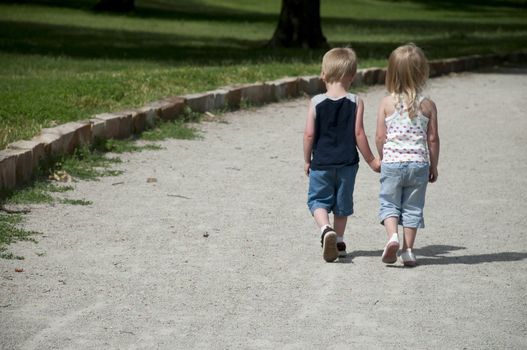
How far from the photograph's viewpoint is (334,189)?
21.6 ft

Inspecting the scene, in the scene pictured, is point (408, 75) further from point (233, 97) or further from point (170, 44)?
point (170, 44)

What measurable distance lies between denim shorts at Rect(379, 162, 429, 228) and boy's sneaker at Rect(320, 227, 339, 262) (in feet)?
1.07

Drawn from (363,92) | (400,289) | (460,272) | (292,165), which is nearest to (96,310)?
(400,289)

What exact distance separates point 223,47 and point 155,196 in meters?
12.7

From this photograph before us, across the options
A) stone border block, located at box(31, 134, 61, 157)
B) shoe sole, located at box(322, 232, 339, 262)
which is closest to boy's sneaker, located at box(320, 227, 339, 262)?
shoe sole, located at box(322, 232, 339, 262)

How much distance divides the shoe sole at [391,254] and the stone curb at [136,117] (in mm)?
2630

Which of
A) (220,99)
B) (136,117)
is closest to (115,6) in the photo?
(220,99)

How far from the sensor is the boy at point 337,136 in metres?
6.44

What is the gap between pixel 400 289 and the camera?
19.0 feet

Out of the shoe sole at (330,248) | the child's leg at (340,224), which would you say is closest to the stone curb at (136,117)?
the child's leg at (340,224)

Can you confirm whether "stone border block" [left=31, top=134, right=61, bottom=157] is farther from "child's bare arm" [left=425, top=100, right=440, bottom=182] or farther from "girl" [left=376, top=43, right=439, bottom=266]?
"child's bare arm" [left=425, top=100, right=440, bottom=182]

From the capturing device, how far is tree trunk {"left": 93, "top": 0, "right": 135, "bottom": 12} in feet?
99.8

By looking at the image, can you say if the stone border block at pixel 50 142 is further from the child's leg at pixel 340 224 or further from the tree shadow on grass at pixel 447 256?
the tree shadow on grass at pixel 447 256

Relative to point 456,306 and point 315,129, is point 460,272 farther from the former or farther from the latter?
point 315,129
